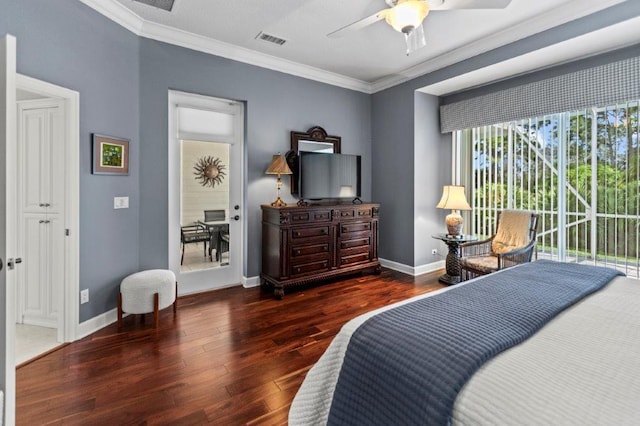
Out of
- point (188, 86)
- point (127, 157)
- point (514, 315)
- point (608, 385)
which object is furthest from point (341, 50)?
point (608, 385)

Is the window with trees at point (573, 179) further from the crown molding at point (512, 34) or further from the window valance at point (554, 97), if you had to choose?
the crown molding at point (512, 34)

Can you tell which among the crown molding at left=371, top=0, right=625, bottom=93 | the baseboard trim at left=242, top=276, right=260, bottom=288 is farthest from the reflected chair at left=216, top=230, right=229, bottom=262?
the crown molding at left=371, top=0, right=625, bottom=93

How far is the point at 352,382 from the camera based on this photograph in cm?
115

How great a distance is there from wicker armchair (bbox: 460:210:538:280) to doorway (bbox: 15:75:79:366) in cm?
381

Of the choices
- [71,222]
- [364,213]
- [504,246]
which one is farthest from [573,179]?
[71,222]

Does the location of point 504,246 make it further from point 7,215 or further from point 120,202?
point 7,215

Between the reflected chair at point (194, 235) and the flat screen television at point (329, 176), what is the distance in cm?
126

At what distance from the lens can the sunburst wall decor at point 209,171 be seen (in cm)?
374

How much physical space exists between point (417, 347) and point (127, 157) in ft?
10.2

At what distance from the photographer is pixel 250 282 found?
400 centimetres

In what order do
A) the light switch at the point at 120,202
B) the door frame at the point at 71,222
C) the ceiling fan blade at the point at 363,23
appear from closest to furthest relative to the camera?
the ceiling fan blade at the point at 363,23 < the door frame at the point at 71,222 < the light switch at the point at 120,202

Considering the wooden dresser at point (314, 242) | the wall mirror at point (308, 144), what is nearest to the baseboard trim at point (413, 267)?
the wooden dresser at point (314, 242)

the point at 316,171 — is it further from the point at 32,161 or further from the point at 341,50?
the point at 32,161

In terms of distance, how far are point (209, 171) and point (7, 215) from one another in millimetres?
2348
